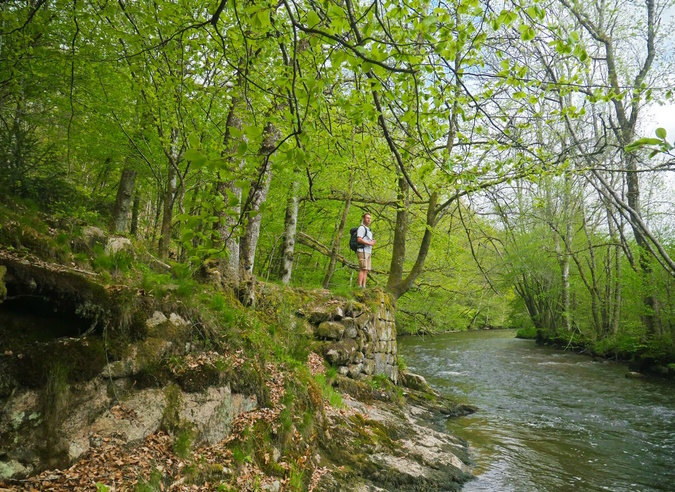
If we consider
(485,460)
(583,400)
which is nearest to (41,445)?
(485,460)

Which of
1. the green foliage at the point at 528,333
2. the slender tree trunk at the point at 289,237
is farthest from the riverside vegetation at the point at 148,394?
the green foliage at the point at 528,333

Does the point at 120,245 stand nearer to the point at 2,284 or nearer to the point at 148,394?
the point at 2,284

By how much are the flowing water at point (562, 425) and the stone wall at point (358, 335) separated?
198 cm

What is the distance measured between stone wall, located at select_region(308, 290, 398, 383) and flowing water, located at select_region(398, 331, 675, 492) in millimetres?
1975

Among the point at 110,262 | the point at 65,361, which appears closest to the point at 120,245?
the point at 110,262

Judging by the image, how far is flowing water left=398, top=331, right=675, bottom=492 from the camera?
6.01m

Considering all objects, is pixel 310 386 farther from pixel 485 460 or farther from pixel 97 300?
pixel 485 460

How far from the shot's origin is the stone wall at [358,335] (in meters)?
7.84

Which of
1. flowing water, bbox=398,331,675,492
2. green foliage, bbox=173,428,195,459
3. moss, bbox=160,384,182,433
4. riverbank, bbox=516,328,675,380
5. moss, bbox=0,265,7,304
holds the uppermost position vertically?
moss, bbox=0,265,7,304

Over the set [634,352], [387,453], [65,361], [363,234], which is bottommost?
[387,453]

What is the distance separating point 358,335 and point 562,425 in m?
4.61

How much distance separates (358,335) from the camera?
8484mm

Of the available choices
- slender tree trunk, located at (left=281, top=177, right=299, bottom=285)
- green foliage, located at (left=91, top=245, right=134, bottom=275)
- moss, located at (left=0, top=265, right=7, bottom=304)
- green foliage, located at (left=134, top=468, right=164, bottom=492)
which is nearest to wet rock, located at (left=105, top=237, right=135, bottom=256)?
green foliage, located at (left=91, top=245, right=134, bottom=275)

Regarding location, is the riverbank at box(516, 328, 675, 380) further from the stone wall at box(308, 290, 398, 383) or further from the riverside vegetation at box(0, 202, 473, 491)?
the riverside vegetation at box(0, 202, 473, 491)
